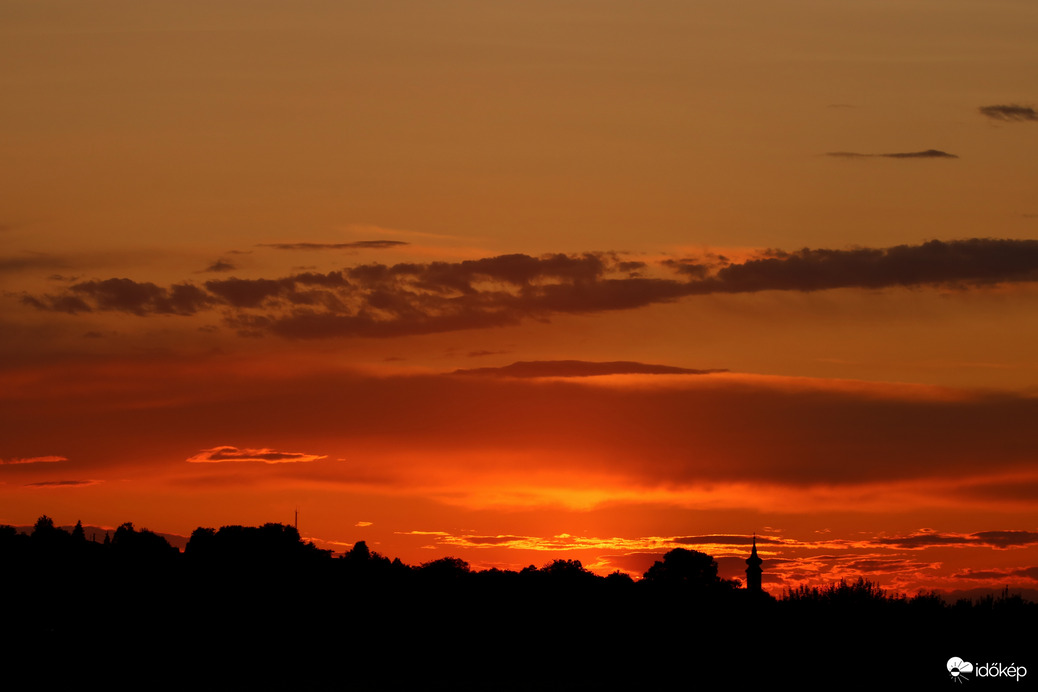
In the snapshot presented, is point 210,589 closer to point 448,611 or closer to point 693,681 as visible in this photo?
point 448,611

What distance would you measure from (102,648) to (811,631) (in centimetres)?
7014

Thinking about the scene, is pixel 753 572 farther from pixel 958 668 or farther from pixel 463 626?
pixel 958 668

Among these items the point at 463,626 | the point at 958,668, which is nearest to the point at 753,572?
the point at 463,626

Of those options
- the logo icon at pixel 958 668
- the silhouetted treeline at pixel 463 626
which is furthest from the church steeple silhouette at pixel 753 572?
the logo icon at pixel 958 668

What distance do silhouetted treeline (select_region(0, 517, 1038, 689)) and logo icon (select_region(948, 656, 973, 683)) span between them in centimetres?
92

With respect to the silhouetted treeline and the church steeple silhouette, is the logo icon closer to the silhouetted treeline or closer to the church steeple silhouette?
the silhouetted treeline

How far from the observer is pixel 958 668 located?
83188mm

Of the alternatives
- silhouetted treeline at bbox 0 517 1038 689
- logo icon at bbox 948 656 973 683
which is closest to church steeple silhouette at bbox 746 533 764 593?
silhouetted treeline at bbox 0 517 1038 689

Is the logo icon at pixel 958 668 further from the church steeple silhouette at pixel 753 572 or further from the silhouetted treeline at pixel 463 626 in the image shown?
the church steeple silhouette at pixel 753 572

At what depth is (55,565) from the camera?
192 m

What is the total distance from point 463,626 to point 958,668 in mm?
61317

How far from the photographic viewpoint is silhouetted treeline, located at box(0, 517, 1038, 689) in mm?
92312

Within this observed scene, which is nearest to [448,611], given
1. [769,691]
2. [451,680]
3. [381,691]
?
[451,680]

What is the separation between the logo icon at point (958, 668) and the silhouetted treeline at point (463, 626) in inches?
36.2
